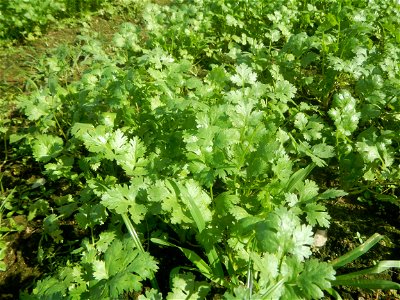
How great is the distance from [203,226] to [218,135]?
46 cm

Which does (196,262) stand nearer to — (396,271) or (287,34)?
(396,271)

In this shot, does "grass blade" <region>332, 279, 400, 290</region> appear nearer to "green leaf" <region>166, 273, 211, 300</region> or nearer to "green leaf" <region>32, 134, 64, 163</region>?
"green leaf" <region>166, 273, 211, 300</region>

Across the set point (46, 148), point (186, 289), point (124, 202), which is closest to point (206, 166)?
point (124, 202)

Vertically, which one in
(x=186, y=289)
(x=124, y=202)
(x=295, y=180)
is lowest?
(x=186, y=289)

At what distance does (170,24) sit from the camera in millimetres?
3332

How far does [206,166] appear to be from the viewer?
5.66 feet

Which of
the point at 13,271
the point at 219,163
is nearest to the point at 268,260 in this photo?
the point at 219,163

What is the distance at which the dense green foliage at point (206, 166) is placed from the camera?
148 centimetres

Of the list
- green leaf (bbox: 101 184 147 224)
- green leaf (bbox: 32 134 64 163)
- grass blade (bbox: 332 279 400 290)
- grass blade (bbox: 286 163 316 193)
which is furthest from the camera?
green leaf (bbox: 32 134 64 163)

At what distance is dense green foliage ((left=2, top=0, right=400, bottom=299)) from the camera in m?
1.48

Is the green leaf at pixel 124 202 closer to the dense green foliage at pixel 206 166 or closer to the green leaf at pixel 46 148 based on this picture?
the dense green foliage at pixel 206 166

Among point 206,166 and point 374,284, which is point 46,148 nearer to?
point 206,166

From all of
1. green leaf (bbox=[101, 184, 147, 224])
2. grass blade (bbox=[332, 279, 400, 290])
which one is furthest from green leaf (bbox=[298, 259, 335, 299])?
Result: green leaf (bbox=[101, 184, 147, 224])

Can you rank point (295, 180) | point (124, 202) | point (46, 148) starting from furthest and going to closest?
point (46, 148) < point (295, 180) < point (124, 202)
